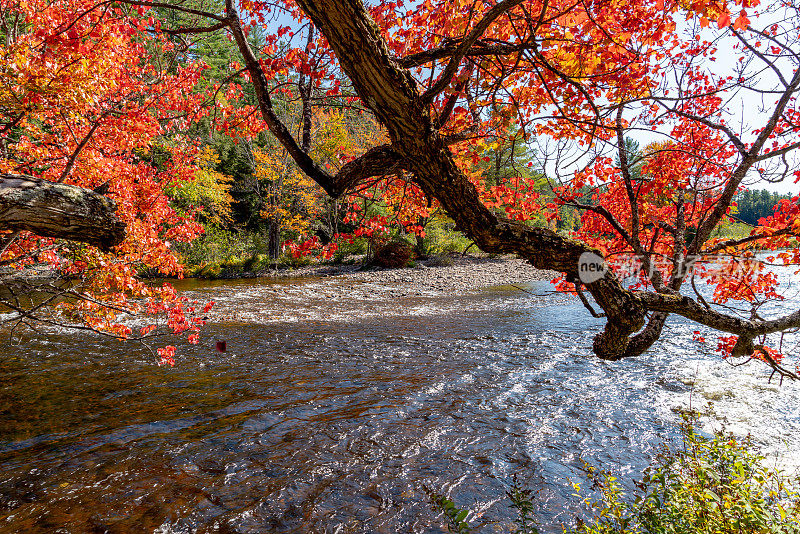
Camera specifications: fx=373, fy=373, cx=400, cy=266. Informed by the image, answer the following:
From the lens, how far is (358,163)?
277cm

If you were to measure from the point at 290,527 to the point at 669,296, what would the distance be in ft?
11.6

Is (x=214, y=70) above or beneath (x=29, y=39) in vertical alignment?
above

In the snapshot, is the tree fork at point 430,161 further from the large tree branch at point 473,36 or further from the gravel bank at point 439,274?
the gravel bank at point 439,274

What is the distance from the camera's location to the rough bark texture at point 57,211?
191 cm

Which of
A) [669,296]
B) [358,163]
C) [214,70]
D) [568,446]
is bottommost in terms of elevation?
[568,446]

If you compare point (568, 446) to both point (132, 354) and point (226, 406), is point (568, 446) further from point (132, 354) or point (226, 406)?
point (132, 354)

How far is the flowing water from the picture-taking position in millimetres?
3270

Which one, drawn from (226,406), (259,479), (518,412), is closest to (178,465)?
(259,479)

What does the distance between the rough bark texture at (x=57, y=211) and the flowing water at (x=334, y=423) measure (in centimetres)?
239

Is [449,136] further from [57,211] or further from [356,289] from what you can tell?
[356,289]

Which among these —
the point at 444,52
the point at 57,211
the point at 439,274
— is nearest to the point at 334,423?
the point at 57,211

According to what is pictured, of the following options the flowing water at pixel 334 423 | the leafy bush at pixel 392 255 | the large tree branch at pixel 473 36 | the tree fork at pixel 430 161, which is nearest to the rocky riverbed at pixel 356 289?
the leafy bush at pixel 392 255

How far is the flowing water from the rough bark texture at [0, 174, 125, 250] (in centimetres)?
239

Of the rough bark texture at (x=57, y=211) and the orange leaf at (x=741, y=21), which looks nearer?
the rough bark texture at (x=57, y=211)
